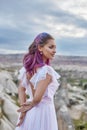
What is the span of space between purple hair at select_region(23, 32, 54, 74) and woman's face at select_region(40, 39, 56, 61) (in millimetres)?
40

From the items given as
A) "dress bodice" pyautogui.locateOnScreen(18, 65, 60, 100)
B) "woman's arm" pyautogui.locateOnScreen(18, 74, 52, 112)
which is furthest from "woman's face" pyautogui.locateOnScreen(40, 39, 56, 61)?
"woman's arm" pyautogui.locateOnScreen(18, 74, 52, 112)

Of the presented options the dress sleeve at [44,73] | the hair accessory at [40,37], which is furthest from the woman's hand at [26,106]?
the hair accessory at [40,37]

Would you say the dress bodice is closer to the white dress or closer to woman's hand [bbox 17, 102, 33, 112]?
the white dress

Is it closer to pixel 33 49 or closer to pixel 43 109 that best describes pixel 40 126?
pixel 43 109

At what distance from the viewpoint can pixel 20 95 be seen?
5.76 metres

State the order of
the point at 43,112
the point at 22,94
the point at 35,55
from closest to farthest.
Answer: the point at 43,112 < the point at 35,55 < the point at 22,94

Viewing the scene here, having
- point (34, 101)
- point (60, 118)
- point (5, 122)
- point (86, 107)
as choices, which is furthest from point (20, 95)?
point (86, 107)

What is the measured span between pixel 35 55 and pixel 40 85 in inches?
16.4

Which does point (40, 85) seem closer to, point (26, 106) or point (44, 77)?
point (44, 77)

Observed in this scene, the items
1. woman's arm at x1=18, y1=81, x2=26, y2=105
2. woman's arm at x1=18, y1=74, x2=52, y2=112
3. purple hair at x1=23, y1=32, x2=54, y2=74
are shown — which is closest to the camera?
woman's arm at x1=18, y1=74, x2=52, y2=112

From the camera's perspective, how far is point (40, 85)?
5379 millimetres

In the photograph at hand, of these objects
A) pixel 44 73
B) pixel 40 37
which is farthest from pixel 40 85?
pixel 40 37

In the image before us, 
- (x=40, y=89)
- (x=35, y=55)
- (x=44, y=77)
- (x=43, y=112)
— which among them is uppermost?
(x=35, y=55)

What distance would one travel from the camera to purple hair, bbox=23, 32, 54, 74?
18.1 ft
